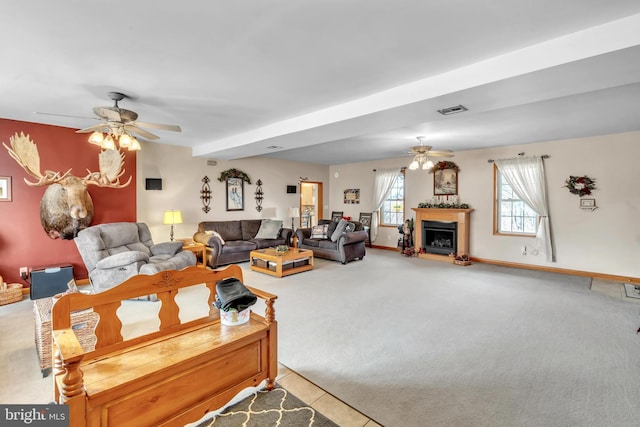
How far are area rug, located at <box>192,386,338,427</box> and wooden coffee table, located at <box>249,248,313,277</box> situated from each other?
10.4ft

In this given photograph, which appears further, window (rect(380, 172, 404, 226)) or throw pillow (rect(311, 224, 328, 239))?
window (rect(380, 172, 404, 226))

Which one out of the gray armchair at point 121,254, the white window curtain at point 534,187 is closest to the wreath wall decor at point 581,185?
the white window curtain at point 534,187

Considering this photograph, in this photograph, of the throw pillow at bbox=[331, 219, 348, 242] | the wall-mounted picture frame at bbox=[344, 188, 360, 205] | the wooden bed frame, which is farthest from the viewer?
the wall-mounted picture frame at bbox=[344, 188, 360, 205]

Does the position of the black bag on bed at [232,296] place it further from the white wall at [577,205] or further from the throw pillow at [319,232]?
the white wall at [577,205]

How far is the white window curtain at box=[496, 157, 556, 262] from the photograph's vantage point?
5.72m

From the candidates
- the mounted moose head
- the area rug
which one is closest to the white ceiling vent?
the area rug

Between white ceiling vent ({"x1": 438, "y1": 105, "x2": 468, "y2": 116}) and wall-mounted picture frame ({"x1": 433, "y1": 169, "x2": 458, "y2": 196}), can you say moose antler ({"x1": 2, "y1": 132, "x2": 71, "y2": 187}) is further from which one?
wall-mounted picture frame ({"x1": 433, "y1": 169, "x2": 458, "y2": 196})

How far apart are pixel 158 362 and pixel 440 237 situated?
670 centimetres

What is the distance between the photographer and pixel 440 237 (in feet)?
23.4

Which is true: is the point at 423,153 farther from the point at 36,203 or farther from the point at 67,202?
the point at 36,203

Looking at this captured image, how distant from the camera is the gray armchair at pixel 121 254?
3906mm

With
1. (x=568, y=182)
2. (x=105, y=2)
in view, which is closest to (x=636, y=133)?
(x=568, y=182)

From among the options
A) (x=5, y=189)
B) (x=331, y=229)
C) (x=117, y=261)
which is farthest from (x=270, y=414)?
(x=331, y=229)

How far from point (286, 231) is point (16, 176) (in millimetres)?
4672
